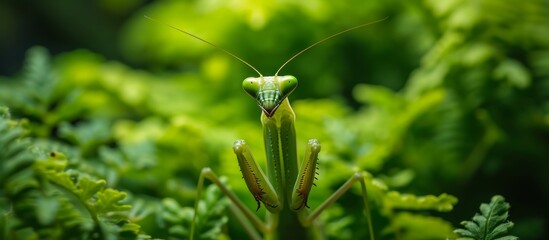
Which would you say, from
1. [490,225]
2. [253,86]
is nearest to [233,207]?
[253,86]

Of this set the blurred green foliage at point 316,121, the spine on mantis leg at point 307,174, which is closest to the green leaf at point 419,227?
the blurred green foliage at point 316,121

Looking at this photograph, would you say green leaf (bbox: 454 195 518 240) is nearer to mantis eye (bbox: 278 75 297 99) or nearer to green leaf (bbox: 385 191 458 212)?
green leaf (bbox: 385 191 458 212)

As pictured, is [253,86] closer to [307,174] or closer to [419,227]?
[307,174]

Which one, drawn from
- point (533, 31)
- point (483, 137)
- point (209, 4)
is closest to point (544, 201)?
point (483, 137)

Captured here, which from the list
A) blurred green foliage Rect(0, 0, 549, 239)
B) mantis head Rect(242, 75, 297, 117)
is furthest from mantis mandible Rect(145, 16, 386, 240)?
blurred green foliage Rect(0, 0, 549, 239)

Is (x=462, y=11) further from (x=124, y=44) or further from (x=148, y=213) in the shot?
(x=124, y=44)

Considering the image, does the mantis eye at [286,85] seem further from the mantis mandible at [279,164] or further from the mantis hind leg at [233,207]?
the mantis hind leg at [233,207]
